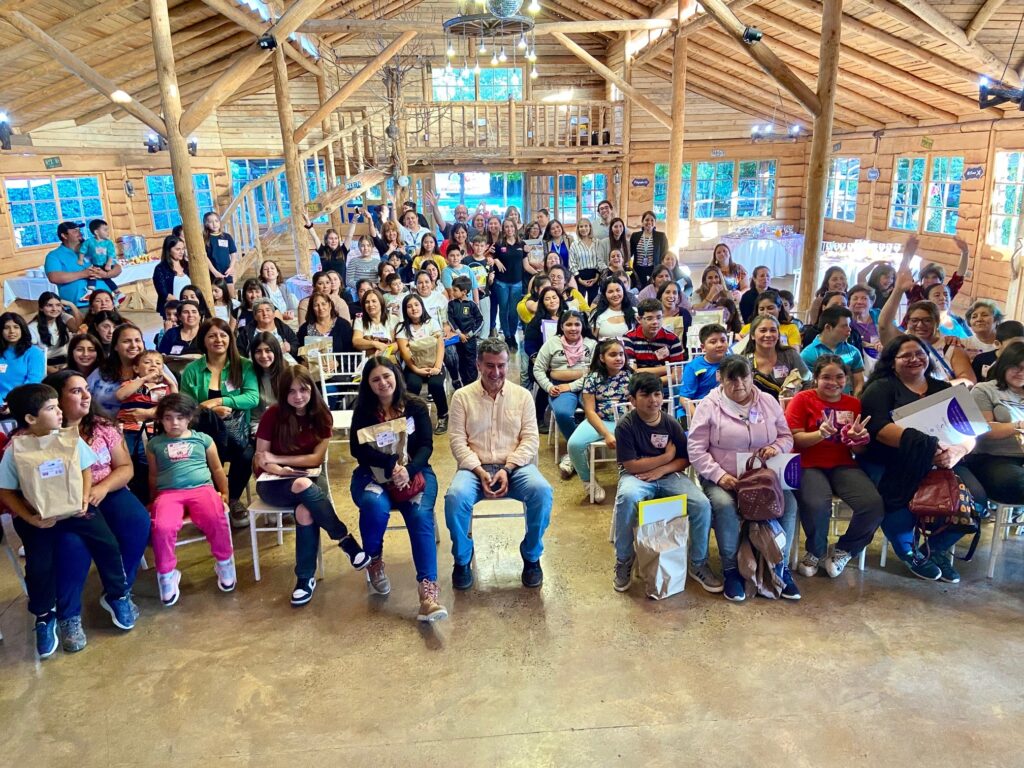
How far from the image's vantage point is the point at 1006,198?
9047mm

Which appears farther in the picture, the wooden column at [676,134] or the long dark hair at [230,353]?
the wooden column at [676,134]

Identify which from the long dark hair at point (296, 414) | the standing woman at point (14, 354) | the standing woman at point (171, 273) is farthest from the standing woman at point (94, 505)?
the standing woman at point (171, 273)

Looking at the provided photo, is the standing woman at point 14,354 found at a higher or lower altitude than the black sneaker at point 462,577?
higher

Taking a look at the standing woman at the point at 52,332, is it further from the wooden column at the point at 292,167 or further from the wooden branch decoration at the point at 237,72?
the wooden column at the point at 292,167

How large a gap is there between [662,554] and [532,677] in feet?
2.80

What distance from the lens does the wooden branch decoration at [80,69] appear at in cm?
593

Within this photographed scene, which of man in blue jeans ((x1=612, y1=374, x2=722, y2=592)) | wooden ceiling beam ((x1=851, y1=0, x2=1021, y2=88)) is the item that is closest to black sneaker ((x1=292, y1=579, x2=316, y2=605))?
man in blue jeans ((x1=612, y1=374, x2=722, y2=592))

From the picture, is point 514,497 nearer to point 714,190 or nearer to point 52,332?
point 52,332

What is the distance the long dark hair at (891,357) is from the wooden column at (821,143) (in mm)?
2879

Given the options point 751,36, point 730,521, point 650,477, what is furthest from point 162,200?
point 730,521

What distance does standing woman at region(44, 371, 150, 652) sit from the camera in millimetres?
3164

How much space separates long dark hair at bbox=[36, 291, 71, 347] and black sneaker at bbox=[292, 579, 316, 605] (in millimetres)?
2922

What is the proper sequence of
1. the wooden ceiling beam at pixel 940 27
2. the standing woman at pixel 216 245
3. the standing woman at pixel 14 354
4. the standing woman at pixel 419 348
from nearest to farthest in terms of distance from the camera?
the standing woman at pixel 14 354 < the standing woman at pixel 419 348 < the wooden ceiling beam at pixel 940 27 < the standing woman at pixel 216 245

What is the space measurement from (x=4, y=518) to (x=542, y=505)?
97.3 inches
